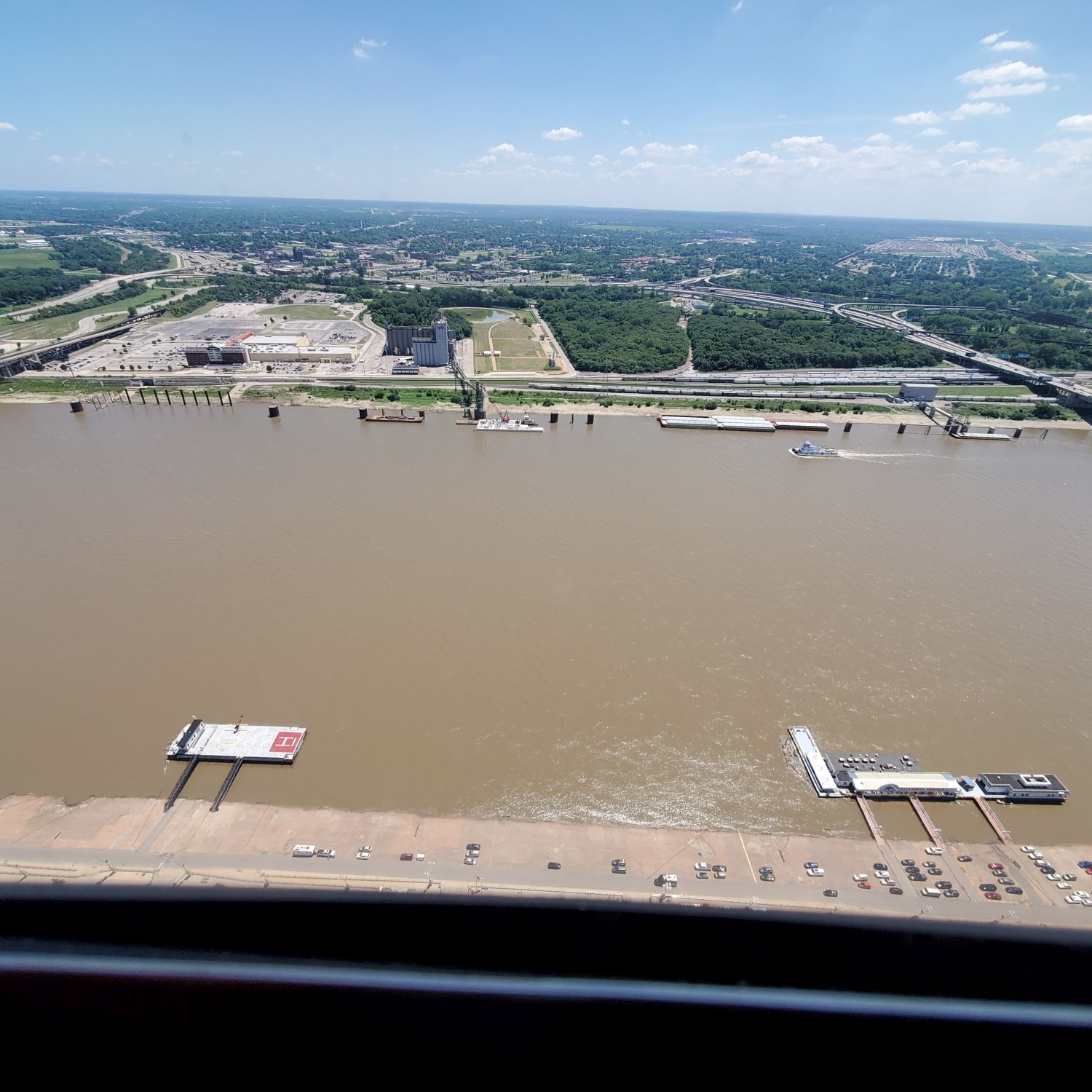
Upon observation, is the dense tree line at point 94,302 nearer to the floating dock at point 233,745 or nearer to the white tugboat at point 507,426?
the white tugboat at point 507,426

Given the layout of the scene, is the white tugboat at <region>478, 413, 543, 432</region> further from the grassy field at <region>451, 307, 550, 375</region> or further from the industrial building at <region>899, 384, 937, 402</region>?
the industrial building at <region>899, 384, 937, 402</region>

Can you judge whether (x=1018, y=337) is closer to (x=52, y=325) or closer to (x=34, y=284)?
(x=52, y=325)

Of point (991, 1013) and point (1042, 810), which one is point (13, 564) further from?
point (1042, 810)

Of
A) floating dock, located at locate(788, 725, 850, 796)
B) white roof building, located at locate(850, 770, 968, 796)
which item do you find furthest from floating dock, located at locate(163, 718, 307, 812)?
white roof building, located at locate(850, 770, 968, 796)

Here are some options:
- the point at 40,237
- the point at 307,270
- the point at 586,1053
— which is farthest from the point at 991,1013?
the point at 40,237

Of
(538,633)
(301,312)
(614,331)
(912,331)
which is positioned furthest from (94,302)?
(912,331)

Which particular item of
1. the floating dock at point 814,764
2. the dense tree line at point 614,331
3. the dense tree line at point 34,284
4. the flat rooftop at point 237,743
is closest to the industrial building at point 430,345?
the dense tree line at point 614,331
